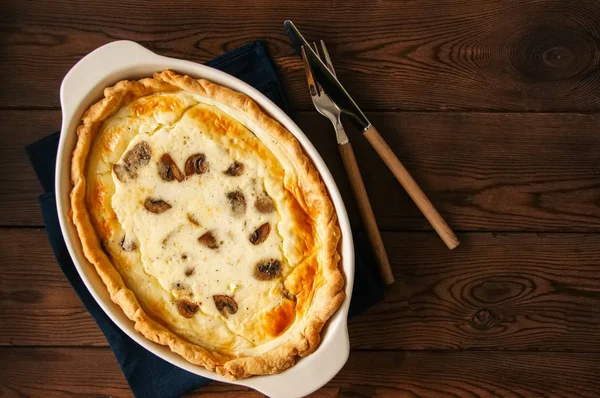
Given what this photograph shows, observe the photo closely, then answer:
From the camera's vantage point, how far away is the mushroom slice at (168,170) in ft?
6.74

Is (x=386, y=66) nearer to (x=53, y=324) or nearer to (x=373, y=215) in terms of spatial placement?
(x=373, y=215)

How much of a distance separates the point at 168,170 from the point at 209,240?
0.97 feet

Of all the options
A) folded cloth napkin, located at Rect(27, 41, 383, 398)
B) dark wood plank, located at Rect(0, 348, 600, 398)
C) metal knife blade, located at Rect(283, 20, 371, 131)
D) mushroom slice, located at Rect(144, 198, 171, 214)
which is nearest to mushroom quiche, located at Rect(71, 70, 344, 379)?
mushroom slice, located at Rect(144, 198, 171, 214)

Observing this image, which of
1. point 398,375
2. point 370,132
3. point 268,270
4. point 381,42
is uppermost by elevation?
point 381,42

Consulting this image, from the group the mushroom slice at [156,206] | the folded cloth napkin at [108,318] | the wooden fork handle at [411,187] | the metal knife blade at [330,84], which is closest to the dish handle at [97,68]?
the folded cloth napkin at [108,318]

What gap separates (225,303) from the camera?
206 cm

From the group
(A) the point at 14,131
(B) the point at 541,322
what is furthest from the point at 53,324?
(B) the point at 541,322

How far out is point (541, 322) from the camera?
238 centimetres

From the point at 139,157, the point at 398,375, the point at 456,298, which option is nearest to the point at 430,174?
the point at 456,298

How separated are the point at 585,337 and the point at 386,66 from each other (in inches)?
56.1

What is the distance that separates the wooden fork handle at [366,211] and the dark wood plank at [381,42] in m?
0.28

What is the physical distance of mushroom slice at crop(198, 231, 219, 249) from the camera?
2.06 m

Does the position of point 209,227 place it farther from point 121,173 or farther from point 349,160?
point 349,160

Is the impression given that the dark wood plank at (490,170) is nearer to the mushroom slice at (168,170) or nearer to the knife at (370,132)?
the knife at (370,132)
